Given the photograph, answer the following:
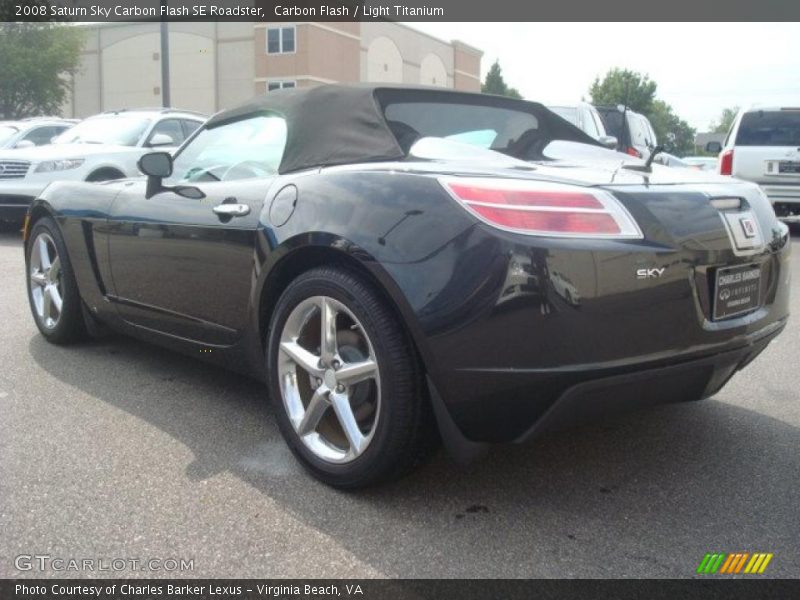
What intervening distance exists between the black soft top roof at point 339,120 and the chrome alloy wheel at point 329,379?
612 millimetres

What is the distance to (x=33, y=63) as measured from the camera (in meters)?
43.1

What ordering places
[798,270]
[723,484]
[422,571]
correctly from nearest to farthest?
[422,571] → [723,484] → [798,270]

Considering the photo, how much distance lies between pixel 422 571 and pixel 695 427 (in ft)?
5.44

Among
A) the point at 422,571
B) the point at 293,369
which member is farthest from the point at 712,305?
the point at 293,369

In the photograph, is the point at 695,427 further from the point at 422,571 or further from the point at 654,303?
the point at 422,571

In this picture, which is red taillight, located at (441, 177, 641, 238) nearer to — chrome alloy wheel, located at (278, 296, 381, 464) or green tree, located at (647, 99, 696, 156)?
chrome alloy wheel, located at (278, 296, 381, 464)

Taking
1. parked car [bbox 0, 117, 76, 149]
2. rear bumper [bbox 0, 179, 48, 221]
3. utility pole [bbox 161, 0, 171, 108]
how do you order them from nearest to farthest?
1. rear bumper [bbox 0, 179, 48, 221]
2. parked car [bbox 0, 117, 76, 149]
3. utility pole [bbox 161, 0, 171, 108]

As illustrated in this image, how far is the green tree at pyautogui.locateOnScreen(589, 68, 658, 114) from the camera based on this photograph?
7075cm

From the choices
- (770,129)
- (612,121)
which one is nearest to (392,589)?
(770,129)

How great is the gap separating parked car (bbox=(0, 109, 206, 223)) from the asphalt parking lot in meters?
6.97

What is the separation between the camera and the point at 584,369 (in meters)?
2.39

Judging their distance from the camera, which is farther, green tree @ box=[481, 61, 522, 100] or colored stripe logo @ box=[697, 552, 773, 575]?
green tree @ box=[481, 61, 522, 100]

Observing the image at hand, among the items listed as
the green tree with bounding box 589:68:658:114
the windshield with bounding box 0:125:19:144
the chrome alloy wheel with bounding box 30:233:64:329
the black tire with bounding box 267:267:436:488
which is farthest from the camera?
the green tree with bounding box 589:68:658:114

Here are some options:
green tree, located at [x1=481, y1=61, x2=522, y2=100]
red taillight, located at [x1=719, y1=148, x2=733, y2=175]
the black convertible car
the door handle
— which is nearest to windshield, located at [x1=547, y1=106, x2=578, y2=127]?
red taillight, located at [x1=719, y1=148, x2=733, y2=175]
